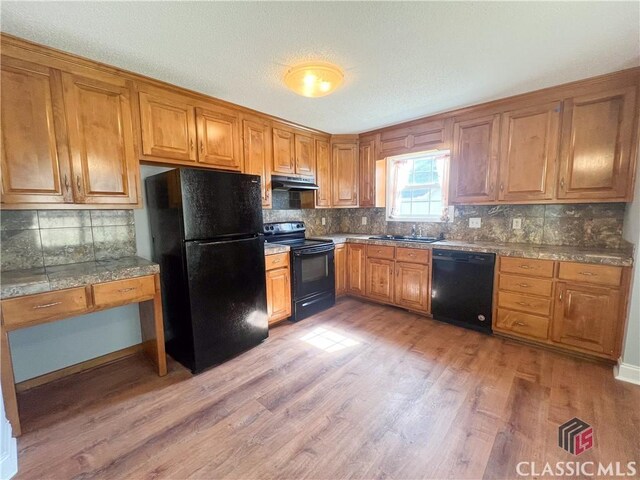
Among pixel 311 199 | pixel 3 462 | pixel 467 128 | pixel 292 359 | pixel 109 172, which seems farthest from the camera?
pixel 311 199

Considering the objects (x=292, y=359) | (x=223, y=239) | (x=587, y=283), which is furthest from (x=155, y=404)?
(x=587, y=283)

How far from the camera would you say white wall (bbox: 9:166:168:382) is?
1979 millimetres

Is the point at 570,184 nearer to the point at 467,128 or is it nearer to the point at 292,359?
the point at 467,128

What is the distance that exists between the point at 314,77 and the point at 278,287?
6.59 ft

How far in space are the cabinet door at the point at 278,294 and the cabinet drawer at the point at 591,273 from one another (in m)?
2.55

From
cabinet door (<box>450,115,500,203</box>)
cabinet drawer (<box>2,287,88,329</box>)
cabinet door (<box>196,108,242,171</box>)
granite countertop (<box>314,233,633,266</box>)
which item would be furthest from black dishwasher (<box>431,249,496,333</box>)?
cabinet drawer (<box>2,287,88,329</box>)

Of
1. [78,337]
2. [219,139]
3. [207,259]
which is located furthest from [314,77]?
[78,337]

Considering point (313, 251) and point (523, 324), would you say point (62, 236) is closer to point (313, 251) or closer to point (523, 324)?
point (313, 251)

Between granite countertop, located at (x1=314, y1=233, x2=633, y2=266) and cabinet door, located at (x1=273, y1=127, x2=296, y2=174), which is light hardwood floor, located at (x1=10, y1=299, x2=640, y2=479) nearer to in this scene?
granite countertop, located at (x1=314, y1=233, x2=633, y2=266)

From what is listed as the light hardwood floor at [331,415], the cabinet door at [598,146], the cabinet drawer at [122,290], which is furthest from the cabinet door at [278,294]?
the cabinet door at [598,146]

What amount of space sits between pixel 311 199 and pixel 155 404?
271 cm

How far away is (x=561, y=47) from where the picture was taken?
1780 millimetres

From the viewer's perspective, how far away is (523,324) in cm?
253

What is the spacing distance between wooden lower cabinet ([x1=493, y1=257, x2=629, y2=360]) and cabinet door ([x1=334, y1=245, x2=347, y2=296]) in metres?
1.81
